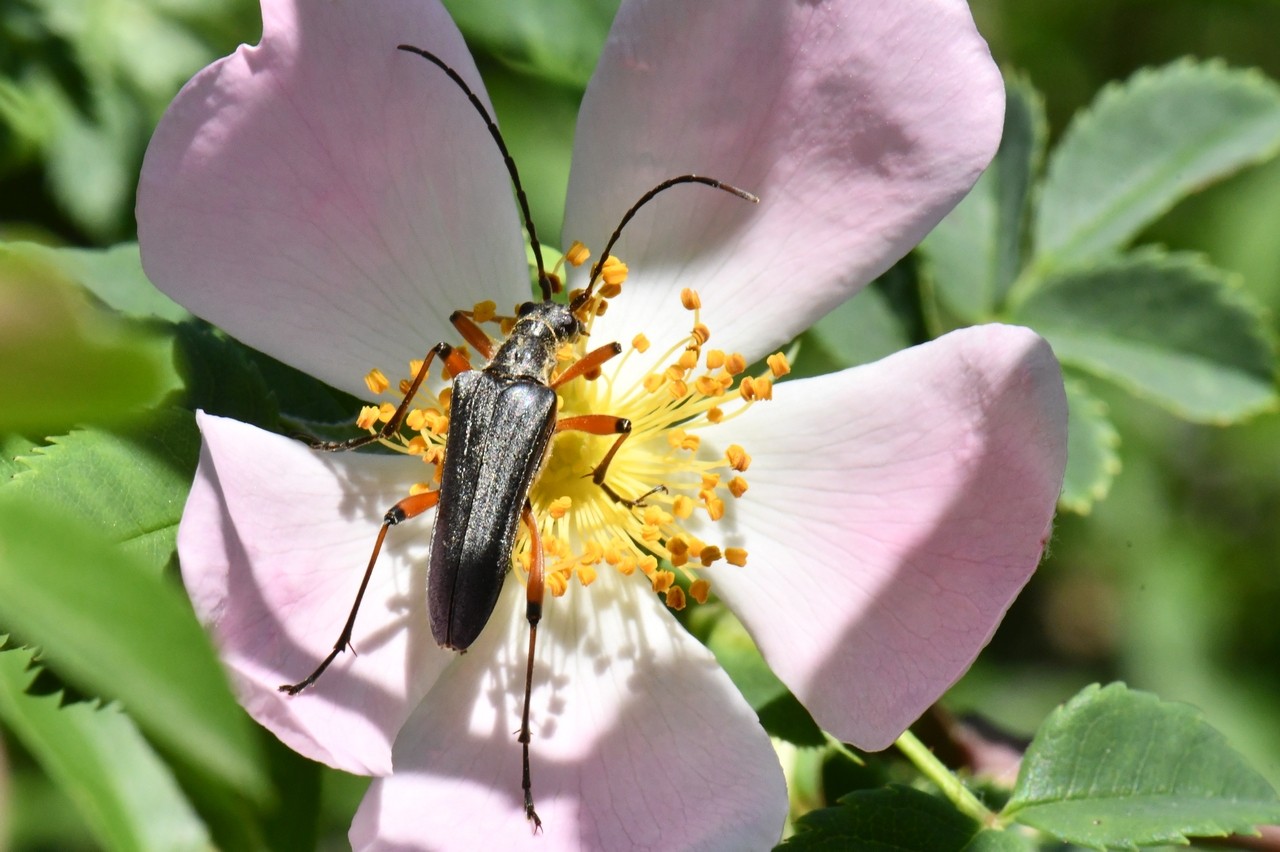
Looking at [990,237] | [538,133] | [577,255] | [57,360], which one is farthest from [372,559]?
[538,133]

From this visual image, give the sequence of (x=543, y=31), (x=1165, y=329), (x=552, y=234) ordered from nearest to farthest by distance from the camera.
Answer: (x=543, y=31)
(x=1165, y=329)
(x=552, y=234)

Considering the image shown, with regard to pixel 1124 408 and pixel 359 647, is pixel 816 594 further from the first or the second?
pixel 1124 408

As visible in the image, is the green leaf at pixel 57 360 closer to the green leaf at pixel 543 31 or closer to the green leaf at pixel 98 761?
the green leaf at pixel 98 761

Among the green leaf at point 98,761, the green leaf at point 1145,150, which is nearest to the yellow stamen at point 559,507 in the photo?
the green leaf at point 98,761

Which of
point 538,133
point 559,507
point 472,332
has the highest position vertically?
point 538,133

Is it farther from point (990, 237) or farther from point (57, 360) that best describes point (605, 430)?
point (57, 360)

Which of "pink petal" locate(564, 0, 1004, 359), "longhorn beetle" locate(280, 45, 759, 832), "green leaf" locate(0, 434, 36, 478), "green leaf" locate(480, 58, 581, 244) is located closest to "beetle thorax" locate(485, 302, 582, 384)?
"longhorn beetle" locate(280, 45, 759, 832)

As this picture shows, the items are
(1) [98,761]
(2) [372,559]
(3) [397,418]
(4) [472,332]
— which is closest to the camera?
(1) [98,761]
